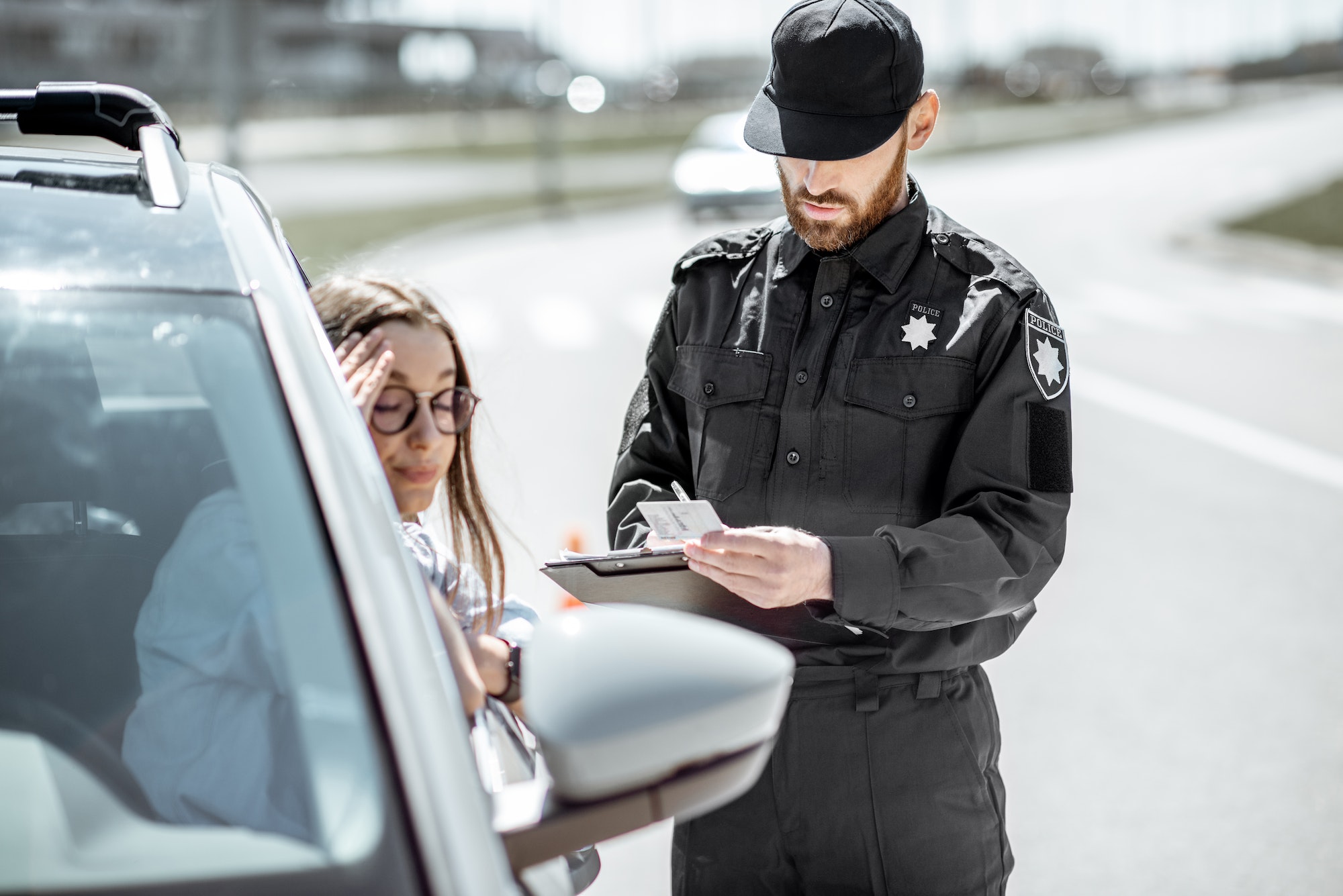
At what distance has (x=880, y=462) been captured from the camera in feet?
7.38

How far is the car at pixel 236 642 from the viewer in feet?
4.55

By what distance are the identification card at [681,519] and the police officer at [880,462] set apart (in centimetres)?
15

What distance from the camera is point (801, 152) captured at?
224 cm

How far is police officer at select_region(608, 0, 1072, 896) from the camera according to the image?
7.14 ft

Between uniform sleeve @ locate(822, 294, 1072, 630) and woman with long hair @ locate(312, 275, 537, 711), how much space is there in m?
0.60

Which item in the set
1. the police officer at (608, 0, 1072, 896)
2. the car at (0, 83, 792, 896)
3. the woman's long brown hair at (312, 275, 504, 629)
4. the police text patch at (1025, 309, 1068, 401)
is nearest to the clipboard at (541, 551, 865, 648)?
the police officer at (608, 0, 1072, 896)

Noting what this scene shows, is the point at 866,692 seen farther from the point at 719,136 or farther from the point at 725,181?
the point at 719,136

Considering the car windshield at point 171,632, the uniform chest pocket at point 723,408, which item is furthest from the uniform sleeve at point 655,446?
the car windshield at point 171,632

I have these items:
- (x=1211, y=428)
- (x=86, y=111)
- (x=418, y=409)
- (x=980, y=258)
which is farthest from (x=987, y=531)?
(x=1211, y=428)

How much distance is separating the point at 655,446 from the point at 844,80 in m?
0.73

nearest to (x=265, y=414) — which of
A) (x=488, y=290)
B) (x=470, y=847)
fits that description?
(x=470, y=847)

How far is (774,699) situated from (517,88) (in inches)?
3069

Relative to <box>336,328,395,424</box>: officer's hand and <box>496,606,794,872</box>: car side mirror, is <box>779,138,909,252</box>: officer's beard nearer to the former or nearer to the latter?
<box>336,328,395,424</box>: officer's hand

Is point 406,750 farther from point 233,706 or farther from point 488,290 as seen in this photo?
point 488,290
